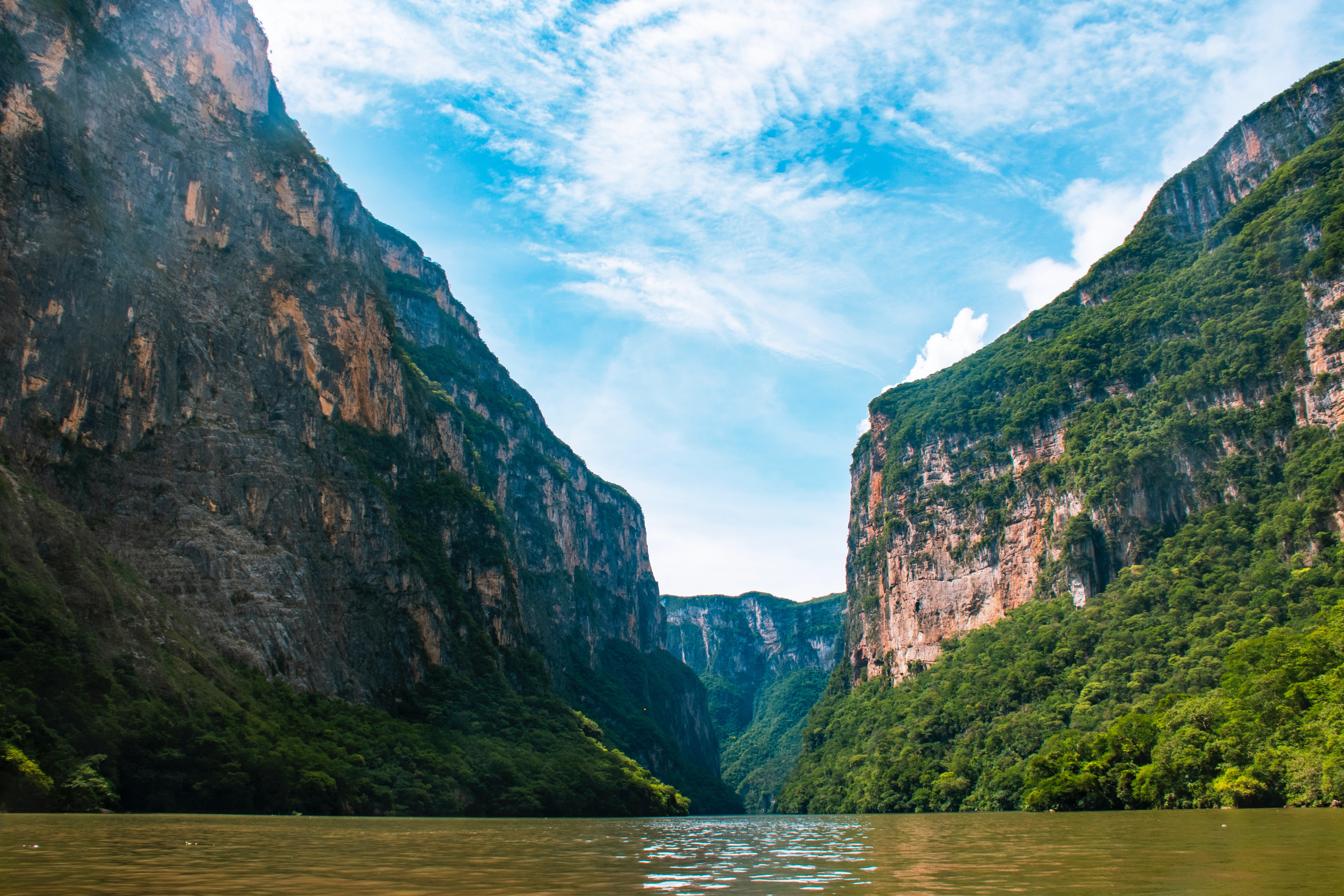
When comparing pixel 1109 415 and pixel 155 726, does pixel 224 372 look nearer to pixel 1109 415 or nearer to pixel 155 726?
pixel 155 726

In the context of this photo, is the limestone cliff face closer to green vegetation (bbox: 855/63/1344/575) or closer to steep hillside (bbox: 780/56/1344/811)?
steep hillside (bbox: 780/56/1344/811)

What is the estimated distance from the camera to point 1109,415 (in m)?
142

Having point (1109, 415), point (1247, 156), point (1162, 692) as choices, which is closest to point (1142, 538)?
point (1109, 415)

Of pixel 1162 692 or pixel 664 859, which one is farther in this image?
pixel 1162 692

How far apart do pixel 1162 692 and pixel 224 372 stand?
95176mm

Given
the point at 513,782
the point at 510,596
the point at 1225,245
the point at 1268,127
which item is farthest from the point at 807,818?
the point at 1268,127

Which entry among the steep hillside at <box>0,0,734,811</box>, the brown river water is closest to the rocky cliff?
the steep hillside at <box>0,0,734,811</box>

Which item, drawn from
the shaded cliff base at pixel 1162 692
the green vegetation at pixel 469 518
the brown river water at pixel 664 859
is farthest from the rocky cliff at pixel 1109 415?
the brown river water at pixel 664 859

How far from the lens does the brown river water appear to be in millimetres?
15258

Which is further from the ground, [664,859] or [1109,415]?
[1109,415]

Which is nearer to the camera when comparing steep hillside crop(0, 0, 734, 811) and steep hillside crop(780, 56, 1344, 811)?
steep hillside crop(780, 56, 1344, 811)

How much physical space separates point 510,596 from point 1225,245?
12094 centimetres

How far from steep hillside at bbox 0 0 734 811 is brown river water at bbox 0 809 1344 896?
122 ft

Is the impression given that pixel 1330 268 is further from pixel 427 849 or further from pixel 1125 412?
pixel 427 849
